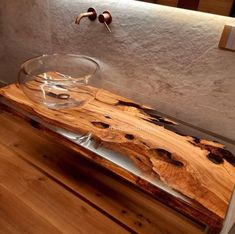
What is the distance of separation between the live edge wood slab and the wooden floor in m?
0.39

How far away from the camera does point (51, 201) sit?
1.15m

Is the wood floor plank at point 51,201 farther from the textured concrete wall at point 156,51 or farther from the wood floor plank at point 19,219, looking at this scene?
the textured concrete wall at point 156,51

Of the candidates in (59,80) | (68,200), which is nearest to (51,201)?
(68,200)

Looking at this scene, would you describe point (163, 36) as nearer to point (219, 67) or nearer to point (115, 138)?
point (219, 67)

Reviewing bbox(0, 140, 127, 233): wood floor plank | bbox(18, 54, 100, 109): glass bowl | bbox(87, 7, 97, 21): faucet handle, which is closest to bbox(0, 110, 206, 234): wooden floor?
bbox(0, 140, 127, 233): wood floor plank

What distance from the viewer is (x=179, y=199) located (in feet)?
2.35

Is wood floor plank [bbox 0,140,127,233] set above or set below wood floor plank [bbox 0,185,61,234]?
above

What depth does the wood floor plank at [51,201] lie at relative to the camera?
1.06m

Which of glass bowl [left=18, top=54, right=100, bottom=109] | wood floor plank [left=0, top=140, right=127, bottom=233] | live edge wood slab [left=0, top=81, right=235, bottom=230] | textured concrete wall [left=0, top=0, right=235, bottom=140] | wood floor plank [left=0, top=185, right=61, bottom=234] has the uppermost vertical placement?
textured concrete wall [left=0, top=0, right=235, bottom=140]

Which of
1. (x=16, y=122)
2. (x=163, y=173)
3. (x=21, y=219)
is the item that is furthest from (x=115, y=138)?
(x=16, y=122)

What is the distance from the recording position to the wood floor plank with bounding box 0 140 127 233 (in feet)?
3.49

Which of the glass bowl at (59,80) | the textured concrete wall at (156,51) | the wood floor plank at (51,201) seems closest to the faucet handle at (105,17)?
the textured concrete wall at (156,51)

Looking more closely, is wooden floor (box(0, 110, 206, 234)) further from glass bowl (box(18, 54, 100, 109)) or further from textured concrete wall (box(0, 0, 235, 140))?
textured concrete wall (box(0, 0, 235, 140))

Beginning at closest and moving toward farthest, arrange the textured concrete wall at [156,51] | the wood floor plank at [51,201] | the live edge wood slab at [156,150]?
the live edge wood slab at [156,150] → the textured concrete wall at [156,51] → the wood floor plank at [51,201]
